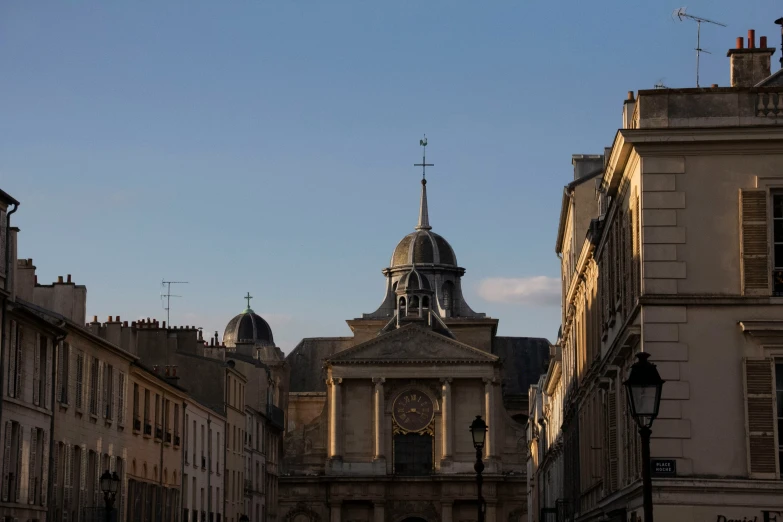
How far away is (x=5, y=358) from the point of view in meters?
28.1

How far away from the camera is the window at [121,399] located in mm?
38581

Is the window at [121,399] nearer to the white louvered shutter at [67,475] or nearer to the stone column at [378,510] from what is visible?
the white louvered shutter at [67,475]

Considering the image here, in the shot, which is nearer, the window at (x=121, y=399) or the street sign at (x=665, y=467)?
the street sign at (x=665, y=467)

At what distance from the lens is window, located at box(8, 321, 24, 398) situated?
94.2ft

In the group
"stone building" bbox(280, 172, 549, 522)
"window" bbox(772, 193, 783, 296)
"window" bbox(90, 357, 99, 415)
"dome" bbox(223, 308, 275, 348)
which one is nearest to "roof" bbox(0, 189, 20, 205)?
"window" bbox(90, 357, 99, 415)

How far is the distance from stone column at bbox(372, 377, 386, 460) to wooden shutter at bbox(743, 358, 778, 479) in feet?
240

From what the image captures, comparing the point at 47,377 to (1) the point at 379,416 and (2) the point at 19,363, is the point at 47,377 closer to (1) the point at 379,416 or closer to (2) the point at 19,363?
(2) the point at 19,363

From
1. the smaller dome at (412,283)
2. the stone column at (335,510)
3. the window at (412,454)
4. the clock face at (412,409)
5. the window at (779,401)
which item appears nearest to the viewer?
the window at (779,401)

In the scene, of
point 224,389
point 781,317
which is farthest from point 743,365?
point 224,389

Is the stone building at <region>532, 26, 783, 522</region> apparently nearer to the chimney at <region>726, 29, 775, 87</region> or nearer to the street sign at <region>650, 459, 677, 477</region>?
the street sign at <region>650, 459, 677, 477</region>

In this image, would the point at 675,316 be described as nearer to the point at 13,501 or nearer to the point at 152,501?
the point at 13,501

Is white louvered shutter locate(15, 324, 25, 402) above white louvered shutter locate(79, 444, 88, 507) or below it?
above

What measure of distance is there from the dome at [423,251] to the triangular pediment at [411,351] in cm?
2315

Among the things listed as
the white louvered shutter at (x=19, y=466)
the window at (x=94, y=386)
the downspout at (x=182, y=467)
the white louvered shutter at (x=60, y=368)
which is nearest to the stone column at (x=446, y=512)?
the downspout at (x=182, y=467)
